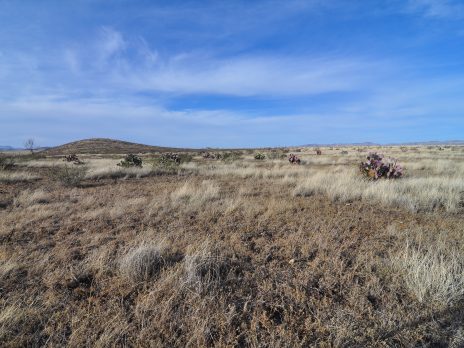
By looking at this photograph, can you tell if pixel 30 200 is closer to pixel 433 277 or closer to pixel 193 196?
pixel 193 196

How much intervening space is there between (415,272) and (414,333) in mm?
916

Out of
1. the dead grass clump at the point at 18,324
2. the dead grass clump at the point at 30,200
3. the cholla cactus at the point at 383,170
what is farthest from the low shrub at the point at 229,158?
the dead grass clump at the point at 18,324

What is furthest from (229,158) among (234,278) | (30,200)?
(234,278)

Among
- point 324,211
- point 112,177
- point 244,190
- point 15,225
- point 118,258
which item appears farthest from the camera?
point 112,177

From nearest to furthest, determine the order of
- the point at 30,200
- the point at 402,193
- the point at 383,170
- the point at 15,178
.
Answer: the point at 30,200, the point at 402,193, the point at 383,170, the point at 15,178

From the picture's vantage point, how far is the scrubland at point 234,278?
8.73 ft

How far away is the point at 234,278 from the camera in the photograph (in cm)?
354

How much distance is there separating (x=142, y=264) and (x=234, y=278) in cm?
117

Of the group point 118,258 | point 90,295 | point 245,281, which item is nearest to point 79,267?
point 118,258

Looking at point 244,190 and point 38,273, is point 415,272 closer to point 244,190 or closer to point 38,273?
point 38,273

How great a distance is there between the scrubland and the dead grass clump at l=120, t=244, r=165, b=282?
0.02m

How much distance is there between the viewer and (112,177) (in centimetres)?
1421

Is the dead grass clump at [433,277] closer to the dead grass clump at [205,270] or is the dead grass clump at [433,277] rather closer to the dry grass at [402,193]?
the dead grass clump at [205,270]

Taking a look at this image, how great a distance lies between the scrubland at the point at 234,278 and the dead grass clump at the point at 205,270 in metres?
0.02
